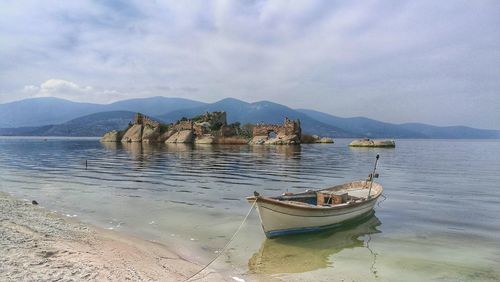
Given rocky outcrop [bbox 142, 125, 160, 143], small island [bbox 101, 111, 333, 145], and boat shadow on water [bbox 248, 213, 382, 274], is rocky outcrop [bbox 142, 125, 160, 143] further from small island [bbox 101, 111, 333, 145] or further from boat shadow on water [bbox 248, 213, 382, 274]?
boat shadow on water [bbox 248, 213, 382, 274]

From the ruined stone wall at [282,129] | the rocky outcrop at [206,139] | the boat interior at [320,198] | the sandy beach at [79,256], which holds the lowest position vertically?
the sandy beach at [79,256]

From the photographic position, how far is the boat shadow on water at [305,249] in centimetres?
1078

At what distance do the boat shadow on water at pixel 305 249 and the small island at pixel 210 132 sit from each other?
8525cm

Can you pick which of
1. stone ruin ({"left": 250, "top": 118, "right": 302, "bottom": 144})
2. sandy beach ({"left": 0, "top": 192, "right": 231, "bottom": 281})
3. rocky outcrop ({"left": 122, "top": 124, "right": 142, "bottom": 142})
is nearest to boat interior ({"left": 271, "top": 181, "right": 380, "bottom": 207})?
sandy beach ({"left": 0, "top": 192, "right": 231, "bottom": 281})

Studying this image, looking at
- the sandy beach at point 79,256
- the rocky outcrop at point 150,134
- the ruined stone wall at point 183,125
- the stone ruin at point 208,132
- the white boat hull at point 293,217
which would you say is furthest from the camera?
the rocky outcrop at point 150,134

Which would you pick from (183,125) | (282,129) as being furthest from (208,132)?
(282,129)

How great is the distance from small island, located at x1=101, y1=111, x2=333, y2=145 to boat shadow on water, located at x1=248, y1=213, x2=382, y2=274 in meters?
85.2

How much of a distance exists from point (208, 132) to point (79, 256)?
322ft

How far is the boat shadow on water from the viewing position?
35.4 ft

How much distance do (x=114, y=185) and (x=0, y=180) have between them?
→ 9921 mm

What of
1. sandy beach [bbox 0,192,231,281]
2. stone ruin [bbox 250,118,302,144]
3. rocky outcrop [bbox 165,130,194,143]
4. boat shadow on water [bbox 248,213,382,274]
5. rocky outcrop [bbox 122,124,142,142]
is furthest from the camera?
rocky outcrop [bbox 122,124,142,142]

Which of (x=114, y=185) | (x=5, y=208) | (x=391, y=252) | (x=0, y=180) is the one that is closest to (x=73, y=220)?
(x=5, y=208)

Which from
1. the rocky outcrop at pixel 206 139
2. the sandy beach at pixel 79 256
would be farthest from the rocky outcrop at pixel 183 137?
the sandy beach at pixel 79 256

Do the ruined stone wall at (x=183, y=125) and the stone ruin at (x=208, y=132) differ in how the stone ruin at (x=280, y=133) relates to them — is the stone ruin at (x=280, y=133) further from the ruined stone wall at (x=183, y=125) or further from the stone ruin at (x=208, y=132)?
the ruined stone wall at (x=183, y=125)
